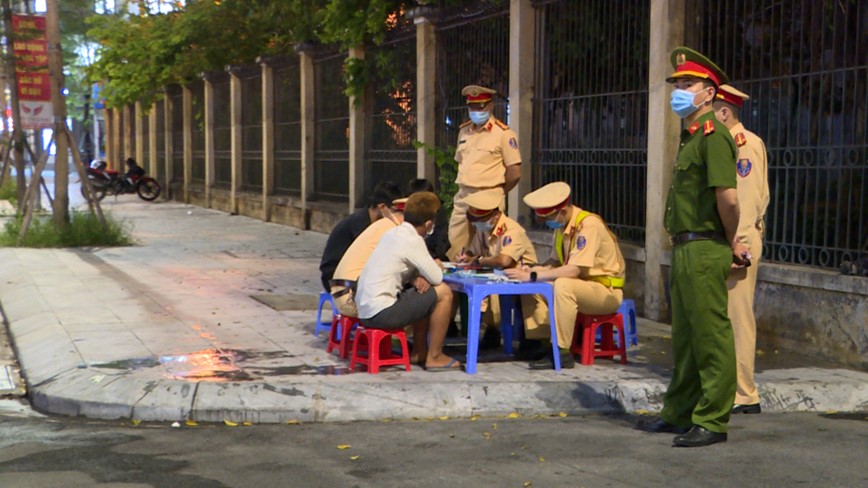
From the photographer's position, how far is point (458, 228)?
9.95 metres

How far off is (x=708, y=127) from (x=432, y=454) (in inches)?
85.7

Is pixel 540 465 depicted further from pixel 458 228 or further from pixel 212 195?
pixel 212 195

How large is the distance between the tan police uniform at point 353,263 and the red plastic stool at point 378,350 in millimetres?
265

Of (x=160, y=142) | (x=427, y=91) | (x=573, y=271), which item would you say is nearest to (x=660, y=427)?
(x=573, y=271)

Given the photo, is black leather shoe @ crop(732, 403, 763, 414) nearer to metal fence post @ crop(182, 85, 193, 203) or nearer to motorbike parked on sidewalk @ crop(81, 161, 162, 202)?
metal fence post @ crop(182, 85, 193, 203)

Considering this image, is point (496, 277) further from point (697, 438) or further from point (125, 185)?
point (125, 185)

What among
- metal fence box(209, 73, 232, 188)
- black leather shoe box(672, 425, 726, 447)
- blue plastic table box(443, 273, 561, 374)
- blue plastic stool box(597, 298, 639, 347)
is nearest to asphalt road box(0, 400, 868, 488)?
black leather shoe box(672, 425, 726, 447)

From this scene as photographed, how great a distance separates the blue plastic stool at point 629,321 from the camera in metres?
8.67

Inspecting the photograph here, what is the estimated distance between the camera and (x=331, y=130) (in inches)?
782

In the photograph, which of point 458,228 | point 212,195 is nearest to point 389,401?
point 458,228

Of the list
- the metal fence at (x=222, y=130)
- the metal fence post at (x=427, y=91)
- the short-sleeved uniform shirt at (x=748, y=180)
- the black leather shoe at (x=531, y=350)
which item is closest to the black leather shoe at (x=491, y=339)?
the black leather shoe at (x=531, y=350)

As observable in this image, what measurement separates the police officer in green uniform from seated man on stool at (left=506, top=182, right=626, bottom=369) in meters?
1.56

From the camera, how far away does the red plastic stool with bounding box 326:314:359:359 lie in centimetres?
835

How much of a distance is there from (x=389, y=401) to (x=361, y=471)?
4.74 ft
